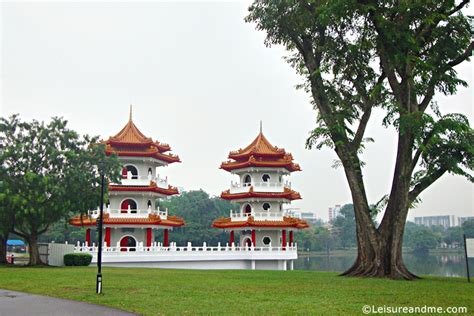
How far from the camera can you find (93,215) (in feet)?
151

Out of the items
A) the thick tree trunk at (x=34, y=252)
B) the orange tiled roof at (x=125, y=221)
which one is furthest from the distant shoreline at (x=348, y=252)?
the thick tree trunk at (x=34, y=252)

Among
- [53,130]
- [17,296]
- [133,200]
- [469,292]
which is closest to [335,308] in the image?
[469,292]

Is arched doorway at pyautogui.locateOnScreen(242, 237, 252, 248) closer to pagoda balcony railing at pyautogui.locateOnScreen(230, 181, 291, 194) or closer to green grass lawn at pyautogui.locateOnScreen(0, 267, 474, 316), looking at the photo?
pagoda balcony railing at pyautogui.locateOnScreen(230, 181, 291, 194)

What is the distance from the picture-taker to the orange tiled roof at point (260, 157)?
167 feet

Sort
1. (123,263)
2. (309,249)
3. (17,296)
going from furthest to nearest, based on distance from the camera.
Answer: (309,249) < (123,263) < (17,296)

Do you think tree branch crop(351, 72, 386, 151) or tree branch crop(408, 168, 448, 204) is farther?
tree branch crop(351, 72, 386, 151)

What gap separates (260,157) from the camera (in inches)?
2045

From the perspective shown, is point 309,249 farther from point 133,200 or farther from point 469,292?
point 469,292

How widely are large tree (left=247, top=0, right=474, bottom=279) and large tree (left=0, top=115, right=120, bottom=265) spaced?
1534cm

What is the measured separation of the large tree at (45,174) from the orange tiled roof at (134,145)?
8.27 meters

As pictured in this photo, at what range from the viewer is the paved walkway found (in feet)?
47.2

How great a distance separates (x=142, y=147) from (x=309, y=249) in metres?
83.0

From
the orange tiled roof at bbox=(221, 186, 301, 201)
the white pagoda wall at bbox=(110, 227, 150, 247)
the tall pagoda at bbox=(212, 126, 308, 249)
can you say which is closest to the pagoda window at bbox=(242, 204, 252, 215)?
the tall pagoda at bbox=(212, 126, 308, 249)

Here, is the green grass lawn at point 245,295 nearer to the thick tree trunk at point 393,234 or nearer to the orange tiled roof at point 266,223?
the thick tree trunk at point 393,234
